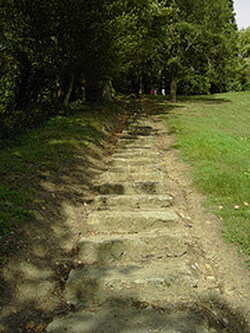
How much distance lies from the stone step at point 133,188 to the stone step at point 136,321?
3203 millimetres

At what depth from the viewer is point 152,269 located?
3.77 m

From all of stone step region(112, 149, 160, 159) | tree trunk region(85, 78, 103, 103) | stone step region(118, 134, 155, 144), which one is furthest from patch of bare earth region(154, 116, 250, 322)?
tree trunk region(85, 78, 103, 103)

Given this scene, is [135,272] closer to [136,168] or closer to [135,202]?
[135,202]

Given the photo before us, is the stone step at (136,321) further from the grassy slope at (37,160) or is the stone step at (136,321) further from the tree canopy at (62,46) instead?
the tree canopy at (62,46)

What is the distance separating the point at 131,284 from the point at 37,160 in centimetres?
440

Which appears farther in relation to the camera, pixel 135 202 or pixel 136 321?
pixel 135 202

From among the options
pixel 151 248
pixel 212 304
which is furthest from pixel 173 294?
pixel 151 248

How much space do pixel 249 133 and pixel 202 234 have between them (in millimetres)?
10820

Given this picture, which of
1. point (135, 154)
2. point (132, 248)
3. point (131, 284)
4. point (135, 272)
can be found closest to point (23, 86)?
point (135, 154)

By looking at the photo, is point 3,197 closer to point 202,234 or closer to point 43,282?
→ point 43,282

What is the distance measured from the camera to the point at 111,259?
4086 millimetres

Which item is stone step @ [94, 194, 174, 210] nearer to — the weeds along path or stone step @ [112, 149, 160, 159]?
the weeds along path

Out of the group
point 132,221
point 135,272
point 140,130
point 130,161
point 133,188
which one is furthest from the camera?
point 140,130

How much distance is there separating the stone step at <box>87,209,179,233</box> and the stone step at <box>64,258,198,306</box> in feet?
3.59
